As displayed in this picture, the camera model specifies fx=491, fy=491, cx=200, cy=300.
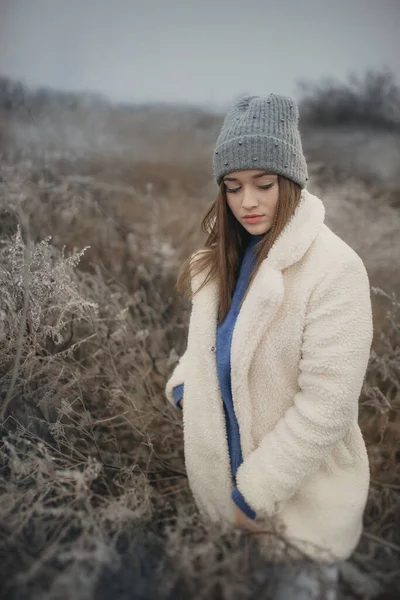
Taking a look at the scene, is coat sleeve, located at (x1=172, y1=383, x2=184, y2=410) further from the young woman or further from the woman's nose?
the woman's nose

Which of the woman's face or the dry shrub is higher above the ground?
the dry shrub

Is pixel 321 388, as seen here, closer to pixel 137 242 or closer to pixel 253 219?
pixel 253 219

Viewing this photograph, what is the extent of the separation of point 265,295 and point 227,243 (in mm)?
331

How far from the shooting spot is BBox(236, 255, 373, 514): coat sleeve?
1.25 m

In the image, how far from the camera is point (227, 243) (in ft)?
5.23

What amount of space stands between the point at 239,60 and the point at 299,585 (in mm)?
4358

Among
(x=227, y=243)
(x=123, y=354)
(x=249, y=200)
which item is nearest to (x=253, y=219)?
(x=249, y=200)

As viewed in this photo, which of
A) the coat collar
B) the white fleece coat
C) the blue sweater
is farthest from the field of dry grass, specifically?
the coat collar

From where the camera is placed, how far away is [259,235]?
5.13 ft

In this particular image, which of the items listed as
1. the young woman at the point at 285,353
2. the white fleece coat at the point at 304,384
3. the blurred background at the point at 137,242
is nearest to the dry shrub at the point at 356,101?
the blurred background at the point at 137,242

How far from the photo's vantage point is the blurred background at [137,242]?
4.15 ft

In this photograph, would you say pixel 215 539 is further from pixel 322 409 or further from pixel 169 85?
pixel 169 85

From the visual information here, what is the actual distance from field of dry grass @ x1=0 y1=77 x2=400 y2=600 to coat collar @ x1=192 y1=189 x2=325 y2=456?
0.35m

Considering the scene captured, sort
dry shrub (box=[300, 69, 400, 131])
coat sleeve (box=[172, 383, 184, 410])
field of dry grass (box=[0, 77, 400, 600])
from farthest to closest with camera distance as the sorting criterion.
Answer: dry shrub (box=[300, 69, 400, 131]) → coat sleeve (box=[172, 383, 184, 410]) → field of dry grass (box=[0, 77, 400, 600])
